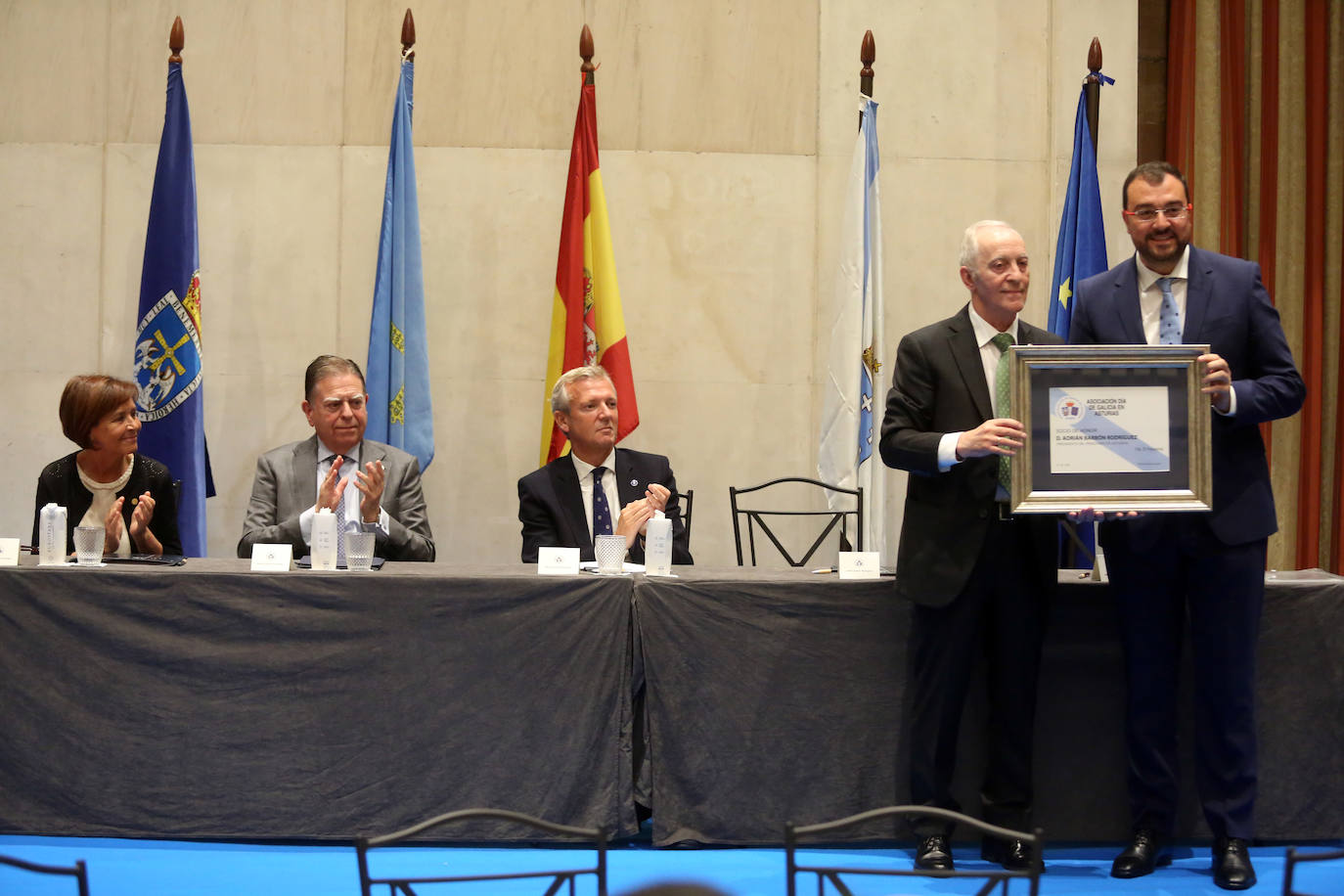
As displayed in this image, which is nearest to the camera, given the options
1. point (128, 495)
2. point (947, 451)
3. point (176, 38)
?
point (947, 451)

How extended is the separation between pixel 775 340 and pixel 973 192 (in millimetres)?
1215

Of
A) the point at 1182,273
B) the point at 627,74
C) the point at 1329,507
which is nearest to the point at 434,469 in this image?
the point at 627,74

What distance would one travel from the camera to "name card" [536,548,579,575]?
3.43 metres

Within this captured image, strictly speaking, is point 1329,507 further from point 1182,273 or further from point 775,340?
point 1182,273

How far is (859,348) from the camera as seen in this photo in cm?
555

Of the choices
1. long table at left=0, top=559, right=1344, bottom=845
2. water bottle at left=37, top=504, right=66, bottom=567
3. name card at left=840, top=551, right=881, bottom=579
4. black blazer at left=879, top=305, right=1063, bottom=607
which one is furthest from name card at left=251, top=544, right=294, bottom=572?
black blazer at left=879, top=305, right=1063, bottom=607

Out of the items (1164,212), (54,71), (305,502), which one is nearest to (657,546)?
(305,502)

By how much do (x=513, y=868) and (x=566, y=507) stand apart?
48.2 inches

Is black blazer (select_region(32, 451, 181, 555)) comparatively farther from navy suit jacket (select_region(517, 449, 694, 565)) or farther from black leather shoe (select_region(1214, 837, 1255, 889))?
black leather shoe (select_region(1214, 837, 1255, 889))

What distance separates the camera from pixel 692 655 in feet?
11.0

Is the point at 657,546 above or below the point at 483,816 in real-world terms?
A: above

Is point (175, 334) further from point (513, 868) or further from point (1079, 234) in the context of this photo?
point (1079, 234)

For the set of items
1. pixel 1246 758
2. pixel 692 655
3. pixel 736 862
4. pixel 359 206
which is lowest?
pixel 736 862

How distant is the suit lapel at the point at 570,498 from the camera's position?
4039 mm
